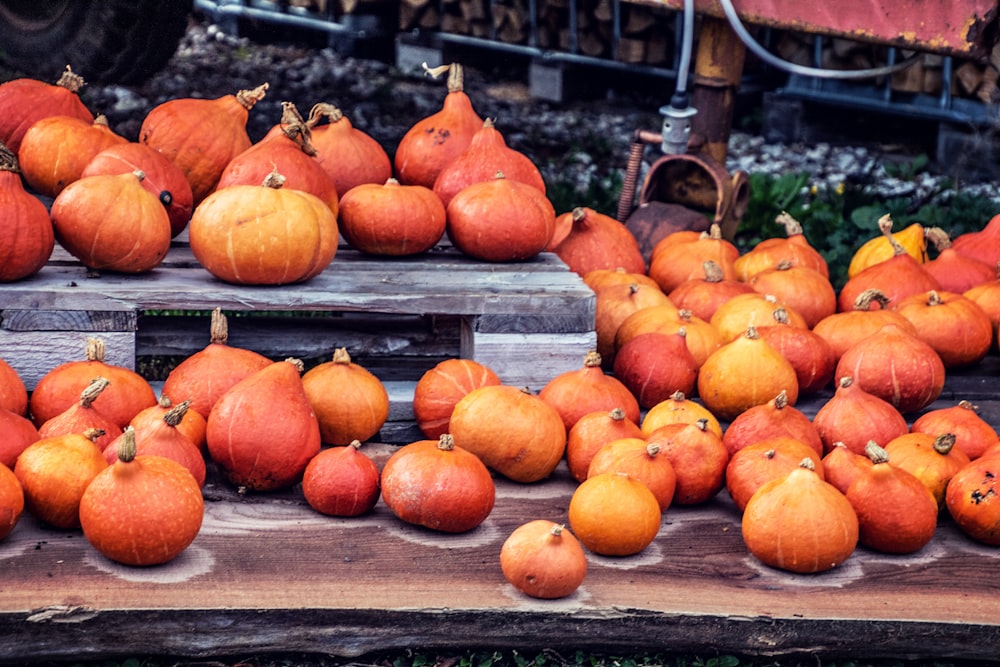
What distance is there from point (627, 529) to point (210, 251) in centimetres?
142

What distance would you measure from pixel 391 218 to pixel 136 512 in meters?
1.47

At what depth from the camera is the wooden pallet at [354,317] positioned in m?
3.22

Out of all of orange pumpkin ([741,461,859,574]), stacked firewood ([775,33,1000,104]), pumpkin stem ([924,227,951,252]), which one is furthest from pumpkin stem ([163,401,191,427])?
stacked firewood ([775,33,1000,104])

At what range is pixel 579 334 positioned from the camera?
11.4 ft

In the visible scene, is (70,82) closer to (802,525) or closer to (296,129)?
(296,129)

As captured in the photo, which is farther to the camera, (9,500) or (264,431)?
(264,431)

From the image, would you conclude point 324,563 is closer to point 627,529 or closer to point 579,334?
point 627,529

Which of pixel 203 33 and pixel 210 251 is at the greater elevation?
pixel 203 33

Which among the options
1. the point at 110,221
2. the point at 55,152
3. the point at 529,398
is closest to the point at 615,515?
the point at 529,398

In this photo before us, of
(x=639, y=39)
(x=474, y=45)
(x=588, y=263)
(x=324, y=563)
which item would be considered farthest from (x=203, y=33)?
(x=324, y=563)

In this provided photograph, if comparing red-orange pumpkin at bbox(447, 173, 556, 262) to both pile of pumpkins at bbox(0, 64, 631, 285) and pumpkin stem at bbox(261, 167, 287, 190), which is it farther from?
pumpkin stem at bbox(261, 167, 287, 190)

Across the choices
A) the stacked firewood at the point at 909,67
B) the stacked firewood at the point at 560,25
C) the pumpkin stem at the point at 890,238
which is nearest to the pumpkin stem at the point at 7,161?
the pumpkin stem at the point at 890,238

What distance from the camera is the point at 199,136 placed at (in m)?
3.89

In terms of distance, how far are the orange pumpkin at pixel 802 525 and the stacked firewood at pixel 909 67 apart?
187 inches
